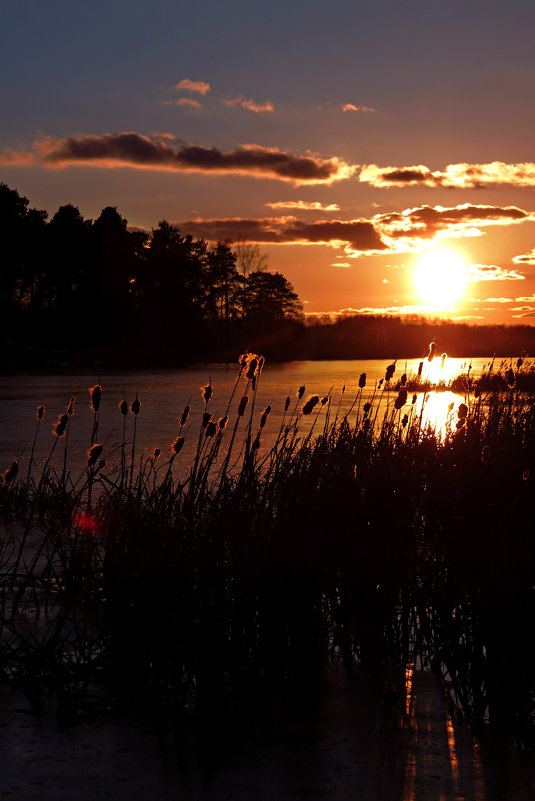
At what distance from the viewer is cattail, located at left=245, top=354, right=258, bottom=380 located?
474 cm

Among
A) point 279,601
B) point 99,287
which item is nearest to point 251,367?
point 279,601

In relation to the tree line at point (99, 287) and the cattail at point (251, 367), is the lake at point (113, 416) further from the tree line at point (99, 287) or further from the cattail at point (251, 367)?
the tree line at point (99, 287)

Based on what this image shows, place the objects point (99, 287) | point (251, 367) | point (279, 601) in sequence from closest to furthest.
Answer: point (279, 601) → point (251, 367) → point (99, 287)

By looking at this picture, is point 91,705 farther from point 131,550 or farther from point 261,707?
point 131,550

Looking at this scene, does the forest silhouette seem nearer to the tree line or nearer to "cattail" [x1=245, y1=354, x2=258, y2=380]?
the tree line

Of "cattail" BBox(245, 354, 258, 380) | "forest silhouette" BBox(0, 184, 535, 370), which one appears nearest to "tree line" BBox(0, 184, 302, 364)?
"forest silhouette" BBox(0, 184, 535, 370)

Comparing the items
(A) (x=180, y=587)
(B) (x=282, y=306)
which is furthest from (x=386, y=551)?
(B) (x=282, y=306)

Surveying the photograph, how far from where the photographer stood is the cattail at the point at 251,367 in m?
4.74

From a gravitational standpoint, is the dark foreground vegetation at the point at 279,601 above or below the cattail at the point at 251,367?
below

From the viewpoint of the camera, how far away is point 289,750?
316 centimetres

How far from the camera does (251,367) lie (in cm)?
485

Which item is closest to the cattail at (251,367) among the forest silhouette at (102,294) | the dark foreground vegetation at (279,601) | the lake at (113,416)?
the dark foreground vegetation at (279,601)

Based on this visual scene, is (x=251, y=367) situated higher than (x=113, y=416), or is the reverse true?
(x=251, y=367)

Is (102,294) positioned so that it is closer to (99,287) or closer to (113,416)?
(99,287)
